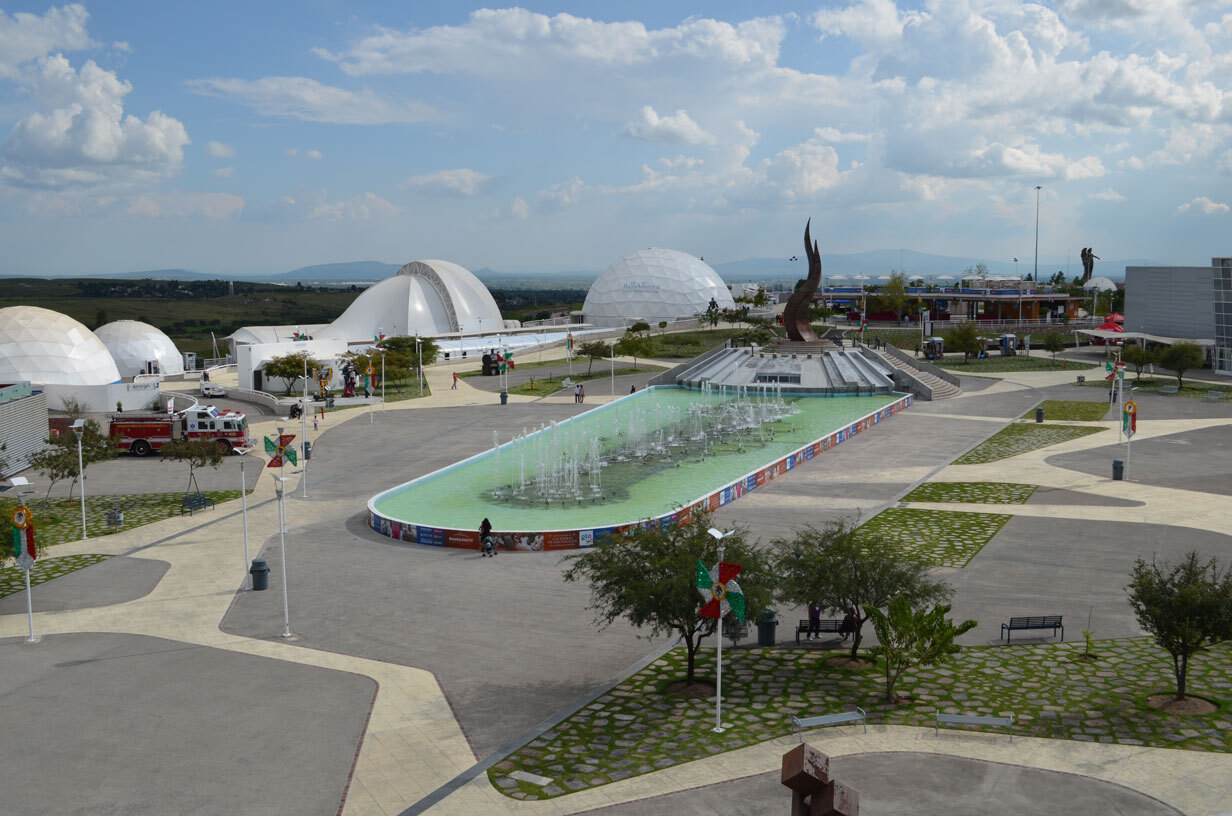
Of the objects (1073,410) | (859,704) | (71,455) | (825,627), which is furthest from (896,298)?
(859,704)

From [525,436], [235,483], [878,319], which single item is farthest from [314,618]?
[878,319]

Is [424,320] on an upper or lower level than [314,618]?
upper

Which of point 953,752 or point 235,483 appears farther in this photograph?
point 235,483

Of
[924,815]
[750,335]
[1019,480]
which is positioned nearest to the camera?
[924,815]

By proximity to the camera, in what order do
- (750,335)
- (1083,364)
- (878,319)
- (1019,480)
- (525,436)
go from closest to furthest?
(1019,480) → (525,436) → (1083,364) → (750,335) → (878,319)

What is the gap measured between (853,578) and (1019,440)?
28.4m

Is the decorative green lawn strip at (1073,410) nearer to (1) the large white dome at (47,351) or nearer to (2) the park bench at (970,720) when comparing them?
(2) the park bench at (970,720)

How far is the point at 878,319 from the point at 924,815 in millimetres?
100354

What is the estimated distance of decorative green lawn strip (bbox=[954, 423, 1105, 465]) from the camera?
39.2 m

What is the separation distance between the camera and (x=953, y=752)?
1457 cm

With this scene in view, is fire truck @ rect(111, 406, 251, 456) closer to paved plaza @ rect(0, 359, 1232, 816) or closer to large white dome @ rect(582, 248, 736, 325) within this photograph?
paved plaza @ rect(0, 359, 1232, 816)

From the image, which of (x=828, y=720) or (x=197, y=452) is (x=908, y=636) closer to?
(x=828, y=720)

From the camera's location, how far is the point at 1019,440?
4281 centimetres

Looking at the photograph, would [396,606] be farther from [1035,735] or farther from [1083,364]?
[1083,364]
